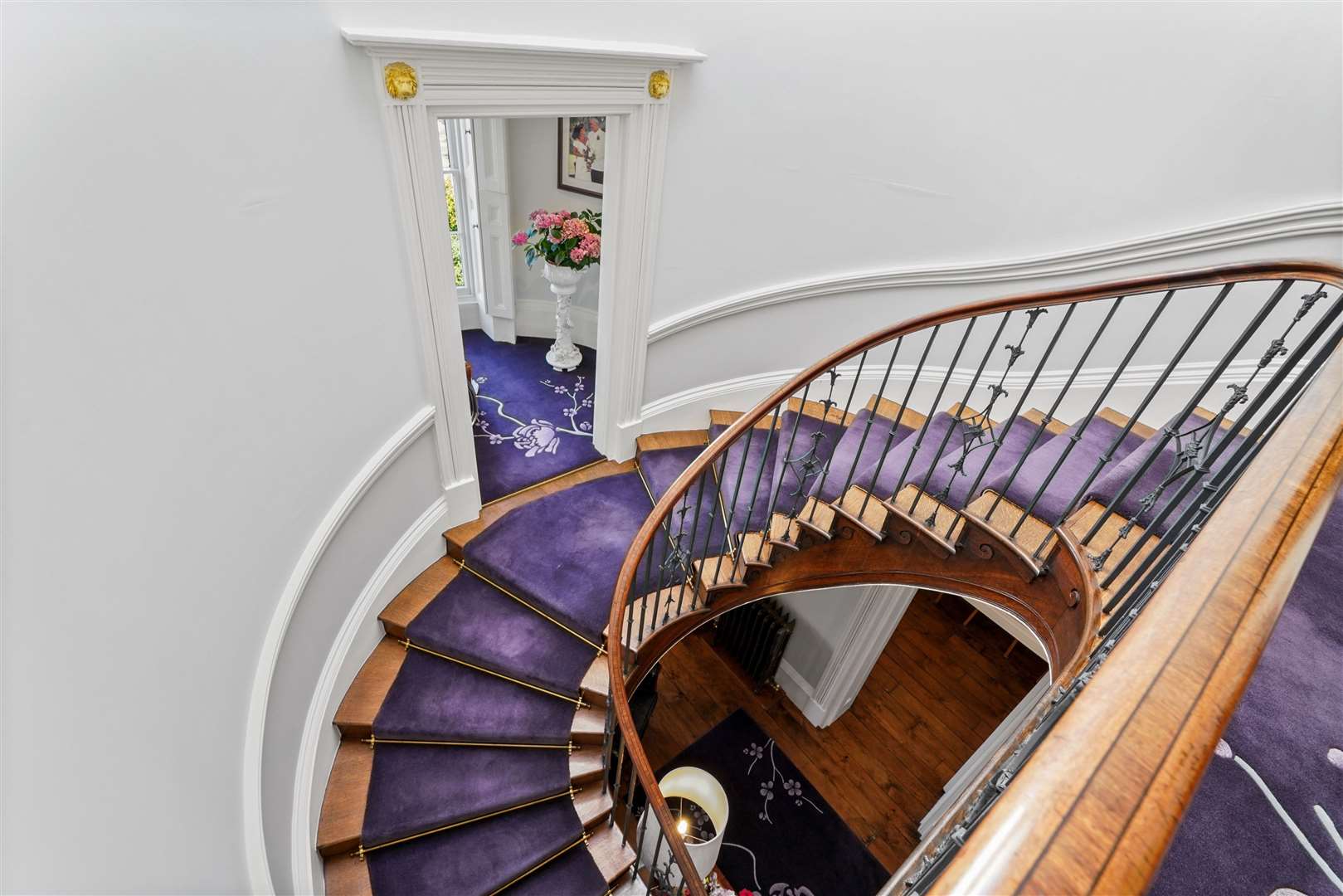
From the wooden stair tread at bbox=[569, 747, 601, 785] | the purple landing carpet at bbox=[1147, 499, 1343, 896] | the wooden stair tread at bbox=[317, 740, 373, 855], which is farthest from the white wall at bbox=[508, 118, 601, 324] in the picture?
the purple landing carpet at bbox=[1147, 499, 1343, 896]

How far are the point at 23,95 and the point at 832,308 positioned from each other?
3.50 metres

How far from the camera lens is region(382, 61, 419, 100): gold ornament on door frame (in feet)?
6.75

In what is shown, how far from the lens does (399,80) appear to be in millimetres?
2082

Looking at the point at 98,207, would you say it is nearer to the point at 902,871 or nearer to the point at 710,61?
the point at 902,871

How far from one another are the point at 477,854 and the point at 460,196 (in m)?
4.63

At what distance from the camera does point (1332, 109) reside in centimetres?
252

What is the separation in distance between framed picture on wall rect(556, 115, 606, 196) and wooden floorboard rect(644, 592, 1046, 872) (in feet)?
12.5

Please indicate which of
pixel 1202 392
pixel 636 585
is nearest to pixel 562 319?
pixel 636 585

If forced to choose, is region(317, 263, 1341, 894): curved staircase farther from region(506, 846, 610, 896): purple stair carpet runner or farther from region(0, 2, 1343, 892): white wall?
region(0, 2, 1343, 892): white wall

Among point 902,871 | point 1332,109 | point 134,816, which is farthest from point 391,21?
point 1332,109

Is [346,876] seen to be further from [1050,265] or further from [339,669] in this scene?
[1050,265]

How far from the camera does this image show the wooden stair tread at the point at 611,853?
8.84ft

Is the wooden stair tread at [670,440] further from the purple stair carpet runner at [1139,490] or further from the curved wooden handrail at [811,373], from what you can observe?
the purple stair carpet runner at [1139,490]

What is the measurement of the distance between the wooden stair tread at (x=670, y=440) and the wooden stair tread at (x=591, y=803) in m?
1.94
